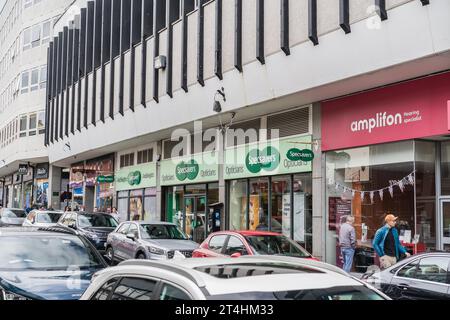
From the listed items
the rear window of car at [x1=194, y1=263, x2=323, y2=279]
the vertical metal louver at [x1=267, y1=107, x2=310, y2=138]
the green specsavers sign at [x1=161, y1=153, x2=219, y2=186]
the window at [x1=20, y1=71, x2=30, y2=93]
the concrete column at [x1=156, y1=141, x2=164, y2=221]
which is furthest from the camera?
the window at [x1=20, y1=71, x2=30, y2=93]

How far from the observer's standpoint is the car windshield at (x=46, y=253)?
25.0 ft

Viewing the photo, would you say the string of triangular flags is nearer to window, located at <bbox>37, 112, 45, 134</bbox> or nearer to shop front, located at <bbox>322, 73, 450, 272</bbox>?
shop front, located at <bbox>322, 73, 450, 272</bbox>

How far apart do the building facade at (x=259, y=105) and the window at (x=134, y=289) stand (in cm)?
892

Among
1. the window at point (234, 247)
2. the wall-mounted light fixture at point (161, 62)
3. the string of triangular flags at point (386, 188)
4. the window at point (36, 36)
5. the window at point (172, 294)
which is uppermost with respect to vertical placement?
the window at point (36, 36)

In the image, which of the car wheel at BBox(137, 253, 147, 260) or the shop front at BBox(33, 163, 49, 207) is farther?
the shop front at BBox(33, 163, 49, 207)

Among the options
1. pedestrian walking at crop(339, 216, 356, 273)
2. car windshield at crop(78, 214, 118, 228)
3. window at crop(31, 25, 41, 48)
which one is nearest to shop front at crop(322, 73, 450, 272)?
pedestrian walking at crop(339, 216, 356, 273)

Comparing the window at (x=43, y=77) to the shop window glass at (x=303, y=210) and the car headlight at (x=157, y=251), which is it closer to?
the shop window glass at (x=303, y=210)

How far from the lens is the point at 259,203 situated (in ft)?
61.8

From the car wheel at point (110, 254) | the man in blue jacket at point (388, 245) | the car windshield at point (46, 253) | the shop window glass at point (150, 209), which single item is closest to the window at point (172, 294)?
the car windshield at point (46, 253)

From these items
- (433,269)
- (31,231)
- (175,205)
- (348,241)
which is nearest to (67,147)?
(175,205)

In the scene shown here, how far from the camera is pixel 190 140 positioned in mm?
23000

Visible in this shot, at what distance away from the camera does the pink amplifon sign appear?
1232cm

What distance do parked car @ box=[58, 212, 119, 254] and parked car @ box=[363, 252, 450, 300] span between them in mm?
12577
